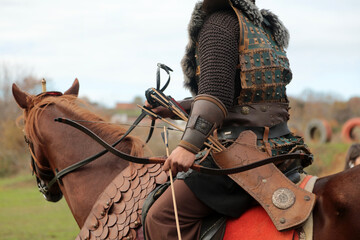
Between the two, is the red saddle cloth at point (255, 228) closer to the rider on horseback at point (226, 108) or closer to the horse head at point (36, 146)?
the rider on horseback at point (226, 108)

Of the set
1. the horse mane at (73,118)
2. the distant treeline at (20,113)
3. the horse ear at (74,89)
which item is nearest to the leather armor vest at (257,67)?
the horse mane at (73,118)

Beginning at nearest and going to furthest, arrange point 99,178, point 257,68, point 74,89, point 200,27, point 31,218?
point 257,68 < point 200,27 < point 99,178 < point 74,89 < point 31,218

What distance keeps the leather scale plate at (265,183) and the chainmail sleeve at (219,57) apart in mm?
313

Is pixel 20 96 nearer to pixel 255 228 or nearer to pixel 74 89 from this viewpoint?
pixel 74 89

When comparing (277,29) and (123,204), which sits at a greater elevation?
(277,29)

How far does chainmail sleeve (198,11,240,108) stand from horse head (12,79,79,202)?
1744 mm

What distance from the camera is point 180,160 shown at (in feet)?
9.37

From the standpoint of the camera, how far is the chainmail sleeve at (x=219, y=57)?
2.99 metres

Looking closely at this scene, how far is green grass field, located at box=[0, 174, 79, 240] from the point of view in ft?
38.1

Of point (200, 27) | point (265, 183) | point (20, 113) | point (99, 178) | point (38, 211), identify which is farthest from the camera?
point (20, 113)

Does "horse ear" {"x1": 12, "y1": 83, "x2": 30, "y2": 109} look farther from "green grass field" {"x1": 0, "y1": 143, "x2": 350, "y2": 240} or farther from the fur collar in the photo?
"green grass field" {"x1": 0, "y1": 143, "x2": 350, "y2": 240}

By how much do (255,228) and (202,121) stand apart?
777 mm

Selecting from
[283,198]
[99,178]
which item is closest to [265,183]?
[283,198]

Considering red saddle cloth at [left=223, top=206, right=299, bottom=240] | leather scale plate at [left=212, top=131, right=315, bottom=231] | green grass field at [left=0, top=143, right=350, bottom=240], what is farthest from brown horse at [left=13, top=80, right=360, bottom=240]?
green grass field at [left=0, top=143, right=350, bottom=240]
